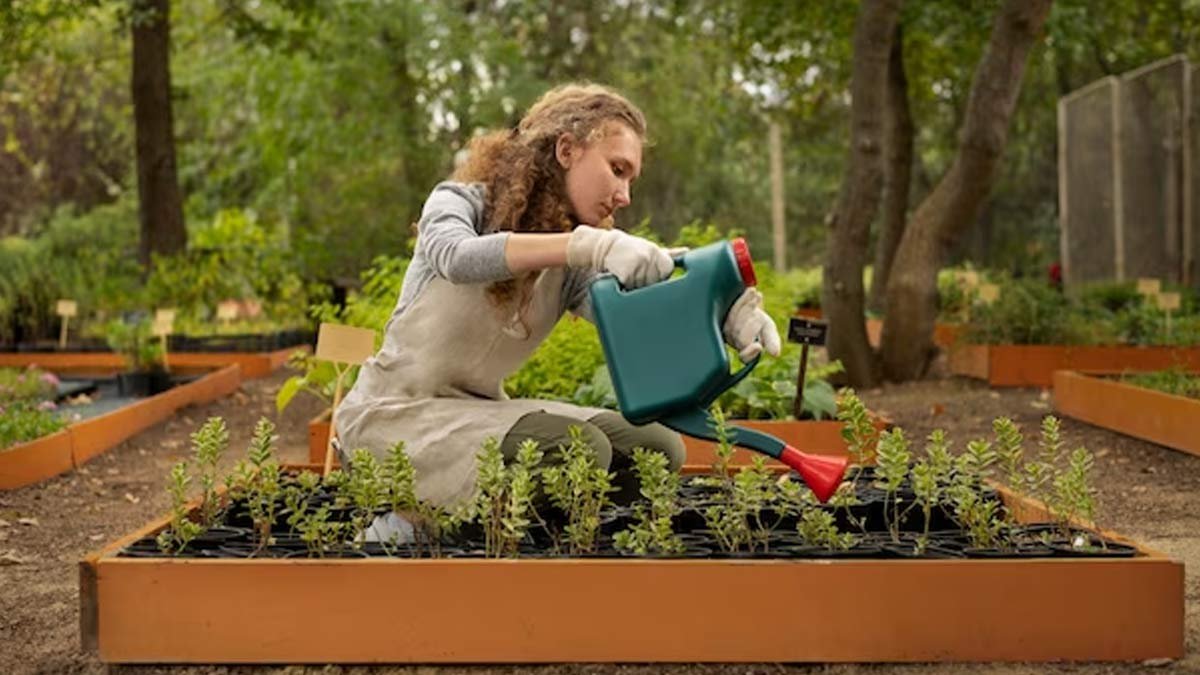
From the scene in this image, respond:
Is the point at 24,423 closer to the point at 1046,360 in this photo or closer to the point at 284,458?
the point at 284,458

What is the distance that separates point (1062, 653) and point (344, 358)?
7.48 ft

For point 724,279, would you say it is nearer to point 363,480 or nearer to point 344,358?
point 363,480

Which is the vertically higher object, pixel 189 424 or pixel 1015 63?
pixel 1015 63

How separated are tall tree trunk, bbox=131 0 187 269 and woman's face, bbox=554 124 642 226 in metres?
11.2

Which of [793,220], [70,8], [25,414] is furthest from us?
[793,220]

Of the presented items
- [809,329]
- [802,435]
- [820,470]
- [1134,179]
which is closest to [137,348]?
[802,435]

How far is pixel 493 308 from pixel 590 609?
2.67 ft

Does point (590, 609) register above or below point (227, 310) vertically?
below

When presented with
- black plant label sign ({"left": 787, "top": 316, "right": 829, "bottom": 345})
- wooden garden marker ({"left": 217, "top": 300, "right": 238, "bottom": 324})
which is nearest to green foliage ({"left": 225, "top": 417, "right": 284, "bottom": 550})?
black plant label sign ({"left": 787, "top": 316, "right": 829, "bottom": 345})

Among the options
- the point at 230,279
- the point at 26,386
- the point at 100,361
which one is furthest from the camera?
the point at 230,279

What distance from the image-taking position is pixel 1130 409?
Answer: 7.62m

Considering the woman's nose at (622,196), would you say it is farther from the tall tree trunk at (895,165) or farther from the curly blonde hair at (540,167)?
the tall tree trunk at (895,165)

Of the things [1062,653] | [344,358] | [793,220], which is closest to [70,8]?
[344,358]

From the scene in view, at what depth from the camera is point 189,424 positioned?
8.81m
